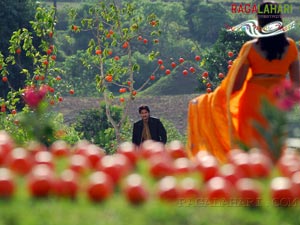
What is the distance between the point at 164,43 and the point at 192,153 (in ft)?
156

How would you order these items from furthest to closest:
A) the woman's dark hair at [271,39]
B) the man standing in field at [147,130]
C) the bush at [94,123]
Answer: the bush at [94,123]
the man standing in field at [147,130]
the woman's dark hair at [271,39]

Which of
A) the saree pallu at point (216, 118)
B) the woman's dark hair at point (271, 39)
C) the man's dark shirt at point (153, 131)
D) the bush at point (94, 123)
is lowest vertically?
the bush at point (94, 123)

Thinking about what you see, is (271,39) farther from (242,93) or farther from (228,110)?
(228,110)

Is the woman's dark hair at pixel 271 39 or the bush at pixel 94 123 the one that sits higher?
the woman's dark hair at pixel 271 39

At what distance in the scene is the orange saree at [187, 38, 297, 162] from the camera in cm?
720

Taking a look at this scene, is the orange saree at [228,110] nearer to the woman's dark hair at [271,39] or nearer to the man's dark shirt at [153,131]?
the woman's dark hair at [271,39]

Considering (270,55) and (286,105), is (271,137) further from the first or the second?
(270,55)

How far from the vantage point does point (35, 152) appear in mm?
5215

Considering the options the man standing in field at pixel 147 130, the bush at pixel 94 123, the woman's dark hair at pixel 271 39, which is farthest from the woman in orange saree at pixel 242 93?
the bush at pixel 94 123

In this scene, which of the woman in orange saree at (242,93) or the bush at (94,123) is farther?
the bush at (94,123)

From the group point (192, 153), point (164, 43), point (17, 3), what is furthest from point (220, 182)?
point (164, 43)

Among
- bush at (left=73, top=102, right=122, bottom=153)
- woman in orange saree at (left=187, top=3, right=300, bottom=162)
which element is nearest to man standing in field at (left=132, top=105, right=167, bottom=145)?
woman in orange saree at (left=187, top=3, right=300, bottom=162)

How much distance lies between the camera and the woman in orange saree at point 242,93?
7219 mm

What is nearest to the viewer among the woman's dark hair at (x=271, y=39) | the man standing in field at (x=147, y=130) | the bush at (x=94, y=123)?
the woman's dark hair at (x=271, y=39)
